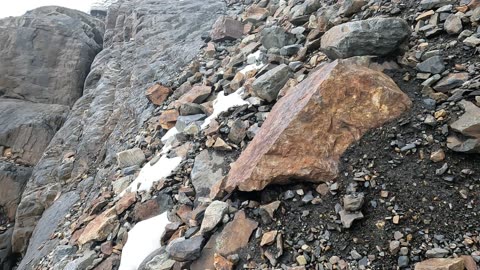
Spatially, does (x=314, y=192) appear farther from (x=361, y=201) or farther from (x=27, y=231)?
(x=27, y=231)

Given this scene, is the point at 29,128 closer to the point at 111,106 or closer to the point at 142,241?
the point at 111,106

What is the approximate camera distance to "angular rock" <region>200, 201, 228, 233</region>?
4188mm

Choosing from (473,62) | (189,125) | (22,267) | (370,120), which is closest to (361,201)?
(370,120)

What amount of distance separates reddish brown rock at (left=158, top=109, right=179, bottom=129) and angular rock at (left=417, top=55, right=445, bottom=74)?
498 cm

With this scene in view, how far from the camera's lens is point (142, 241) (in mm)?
4840

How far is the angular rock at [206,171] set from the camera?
16.7 ft

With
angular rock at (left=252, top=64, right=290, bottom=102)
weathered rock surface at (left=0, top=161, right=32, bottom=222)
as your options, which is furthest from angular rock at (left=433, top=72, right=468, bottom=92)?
weathered rock surface at (left=0, top=161, right=32, bottom=222)

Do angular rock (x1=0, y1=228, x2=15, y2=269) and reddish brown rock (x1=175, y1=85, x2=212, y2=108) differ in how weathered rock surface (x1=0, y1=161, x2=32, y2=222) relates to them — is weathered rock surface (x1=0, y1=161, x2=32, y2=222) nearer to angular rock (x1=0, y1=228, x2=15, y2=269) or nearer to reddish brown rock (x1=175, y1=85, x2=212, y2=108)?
angular rock (x1=0, y1=228, x2=15, y2=269)

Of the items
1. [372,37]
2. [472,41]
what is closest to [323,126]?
[372,37]

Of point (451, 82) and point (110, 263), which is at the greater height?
point (451, 82)

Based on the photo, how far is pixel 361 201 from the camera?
348 centimetres

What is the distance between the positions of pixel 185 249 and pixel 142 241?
1.08m

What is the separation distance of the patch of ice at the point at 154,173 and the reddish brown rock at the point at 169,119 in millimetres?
1232

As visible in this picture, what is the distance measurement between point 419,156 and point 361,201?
909 mm
